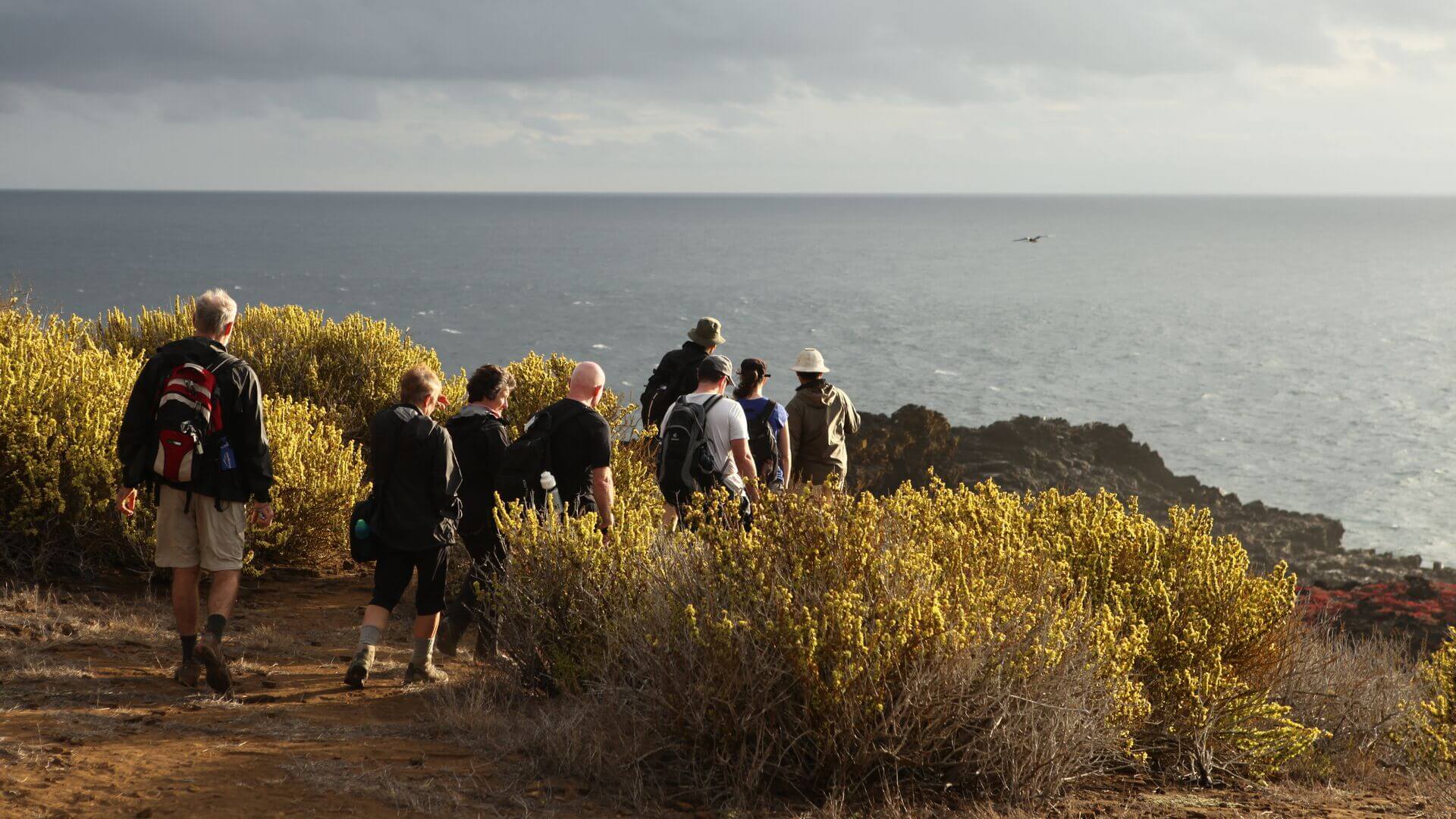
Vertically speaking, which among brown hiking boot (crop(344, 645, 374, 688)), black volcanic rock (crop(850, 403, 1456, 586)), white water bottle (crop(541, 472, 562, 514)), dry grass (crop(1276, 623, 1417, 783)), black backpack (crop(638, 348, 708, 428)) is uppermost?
black backpack (crop(638, 348, 708, 428))

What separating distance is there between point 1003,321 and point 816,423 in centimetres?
8127

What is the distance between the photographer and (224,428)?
518cm

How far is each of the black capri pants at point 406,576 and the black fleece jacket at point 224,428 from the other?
67 centimetres

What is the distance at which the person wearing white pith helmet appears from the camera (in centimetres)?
796

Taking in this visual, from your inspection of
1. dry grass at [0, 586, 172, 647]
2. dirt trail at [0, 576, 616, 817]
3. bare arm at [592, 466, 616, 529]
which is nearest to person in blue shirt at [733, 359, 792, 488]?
bare arm at [592, 466, 616, 529]

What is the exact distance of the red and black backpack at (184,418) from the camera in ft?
16.6

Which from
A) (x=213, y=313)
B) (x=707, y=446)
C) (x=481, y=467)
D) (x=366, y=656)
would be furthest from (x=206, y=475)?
(x=707, y=446)

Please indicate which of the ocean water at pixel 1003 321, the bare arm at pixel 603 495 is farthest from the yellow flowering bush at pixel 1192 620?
the ocean water at pixel 1003 321

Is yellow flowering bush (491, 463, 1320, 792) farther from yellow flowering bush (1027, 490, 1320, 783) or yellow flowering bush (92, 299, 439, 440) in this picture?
yellow flowering bush (92, 299, 439, 440)

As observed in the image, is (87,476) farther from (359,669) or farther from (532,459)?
(532,459)

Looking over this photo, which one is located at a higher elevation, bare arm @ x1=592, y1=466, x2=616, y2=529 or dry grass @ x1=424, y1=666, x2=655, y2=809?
bare arm @ x1=592, y1=466, x2=616, y2=529

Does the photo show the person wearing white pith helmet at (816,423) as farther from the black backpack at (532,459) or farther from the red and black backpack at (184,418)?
the red and black backpack at (184,418)

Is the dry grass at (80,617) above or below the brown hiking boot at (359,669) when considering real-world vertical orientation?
below

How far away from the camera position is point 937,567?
4.44 m
